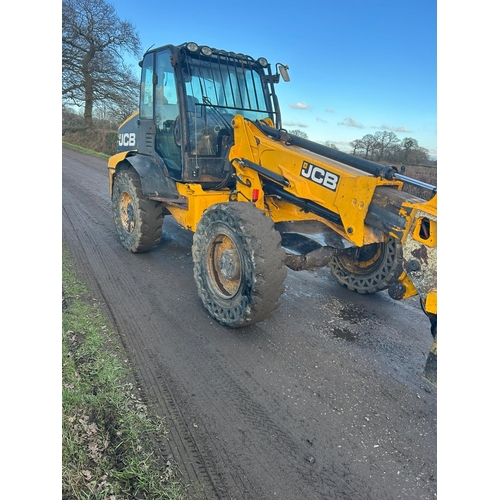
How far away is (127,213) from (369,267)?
11.7ft

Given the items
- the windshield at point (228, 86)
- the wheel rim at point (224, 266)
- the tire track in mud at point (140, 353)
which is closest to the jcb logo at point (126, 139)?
the tire track in mud at point (140, 353)

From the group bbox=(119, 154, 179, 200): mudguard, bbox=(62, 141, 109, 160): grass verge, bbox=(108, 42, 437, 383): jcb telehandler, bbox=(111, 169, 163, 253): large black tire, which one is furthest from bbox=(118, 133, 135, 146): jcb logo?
bbox=(62, 141, 109, 160): grass verge

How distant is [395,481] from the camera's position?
2182 millimetres

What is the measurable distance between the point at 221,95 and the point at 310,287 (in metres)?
2.56

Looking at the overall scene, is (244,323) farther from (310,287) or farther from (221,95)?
(221,95)

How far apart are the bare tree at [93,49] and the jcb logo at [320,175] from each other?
1.79 metres

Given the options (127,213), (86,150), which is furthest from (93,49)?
(86,150)

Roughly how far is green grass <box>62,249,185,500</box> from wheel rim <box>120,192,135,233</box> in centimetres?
251

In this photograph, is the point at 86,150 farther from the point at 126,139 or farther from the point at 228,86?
the point at 228,86

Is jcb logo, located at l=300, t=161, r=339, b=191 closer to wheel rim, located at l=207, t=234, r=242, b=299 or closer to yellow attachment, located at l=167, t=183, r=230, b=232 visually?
wheel rim, located at l=207, t=234, r=242, b=299

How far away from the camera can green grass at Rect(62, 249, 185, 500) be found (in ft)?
6.63

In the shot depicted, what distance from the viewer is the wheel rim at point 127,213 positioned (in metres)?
5.74

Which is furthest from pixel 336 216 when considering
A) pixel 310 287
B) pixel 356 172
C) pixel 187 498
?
pixel 187 498
